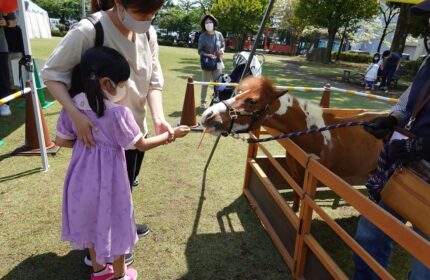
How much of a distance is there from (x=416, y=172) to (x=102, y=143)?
182 cm

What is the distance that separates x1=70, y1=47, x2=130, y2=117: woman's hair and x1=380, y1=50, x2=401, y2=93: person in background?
14949 mm

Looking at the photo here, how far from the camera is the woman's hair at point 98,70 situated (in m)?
1.75

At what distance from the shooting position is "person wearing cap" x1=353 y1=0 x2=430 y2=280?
5.84 ft

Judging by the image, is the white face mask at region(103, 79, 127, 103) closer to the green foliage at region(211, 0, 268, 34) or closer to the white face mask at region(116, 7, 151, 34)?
the white face mask at region(116, 7, 151, 34)

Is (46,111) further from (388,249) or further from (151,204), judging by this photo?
(388,249)

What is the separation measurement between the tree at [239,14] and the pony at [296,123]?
35032 millimetres

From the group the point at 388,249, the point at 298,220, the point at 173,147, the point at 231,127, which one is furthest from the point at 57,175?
the point at 388,249

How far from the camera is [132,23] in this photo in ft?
6.20

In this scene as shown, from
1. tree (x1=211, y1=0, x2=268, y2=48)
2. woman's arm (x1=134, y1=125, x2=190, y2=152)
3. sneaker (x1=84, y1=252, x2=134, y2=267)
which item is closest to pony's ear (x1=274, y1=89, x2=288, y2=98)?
woman's arm (x1=134, y1=125, x2=190, y2=152)

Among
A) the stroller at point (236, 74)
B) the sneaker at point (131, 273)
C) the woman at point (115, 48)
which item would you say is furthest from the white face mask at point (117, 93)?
the stroller at point (236, 74)

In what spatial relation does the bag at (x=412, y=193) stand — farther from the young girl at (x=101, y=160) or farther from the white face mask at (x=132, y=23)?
the white face mask at (x=132, y=23)

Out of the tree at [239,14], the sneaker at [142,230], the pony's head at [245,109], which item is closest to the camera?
the pony's head at [245,109]

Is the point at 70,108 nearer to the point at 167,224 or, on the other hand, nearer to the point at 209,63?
the point at 167,224

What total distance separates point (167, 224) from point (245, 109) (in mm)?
1441
